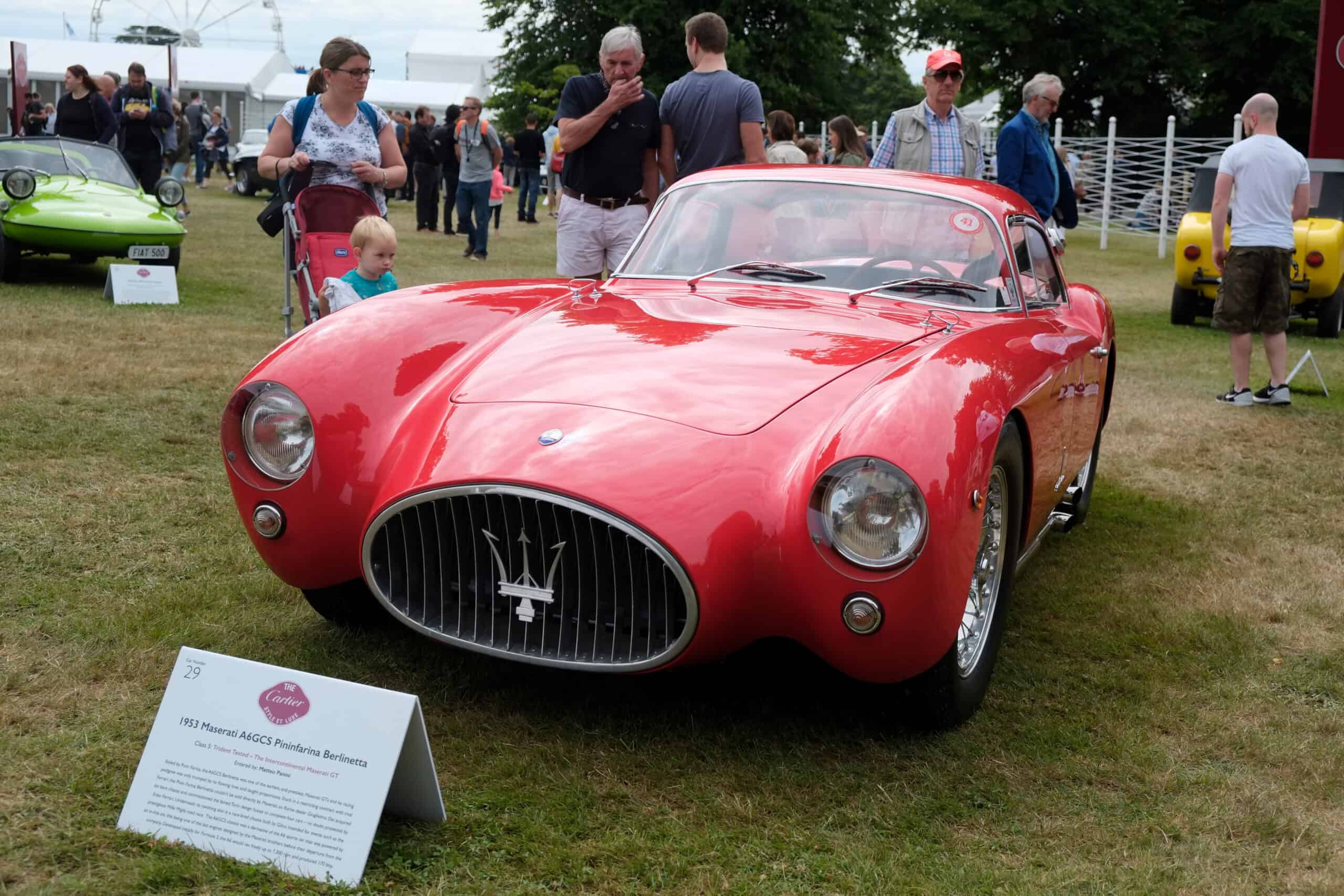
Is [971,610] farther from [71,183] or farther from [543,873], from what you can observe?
[71,183]

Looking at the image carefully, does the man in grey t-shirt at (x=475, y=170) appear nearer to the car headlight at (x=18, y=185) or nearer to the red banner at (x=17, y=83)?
the red banner at (x=17, y=83)

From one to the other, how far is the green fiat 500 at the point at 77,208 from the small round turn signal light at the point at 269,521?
8.12 metres

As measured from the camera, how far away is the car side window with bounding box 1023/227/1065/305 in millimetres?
4789

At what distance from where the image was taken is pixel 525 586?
3.04m

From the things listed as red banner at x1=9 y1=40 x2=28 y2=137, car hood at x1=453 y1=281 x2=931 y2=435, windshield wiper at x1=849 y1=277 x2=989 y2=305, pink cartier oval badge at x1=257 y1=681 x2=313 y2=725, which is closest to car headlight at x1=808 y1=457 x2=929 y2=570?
car hood at x1=453 y1=281 x2=931 y2=435

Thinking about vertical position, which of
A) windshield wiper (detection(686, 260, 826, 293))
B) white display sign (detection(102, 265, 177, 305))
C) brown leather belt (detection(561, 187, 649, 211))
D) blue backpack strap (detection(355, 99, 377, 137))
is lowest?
white display sign (detection(102, 265, 177, 305))

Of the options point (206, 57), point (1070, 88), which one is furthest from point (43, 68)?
point (1070, 88)

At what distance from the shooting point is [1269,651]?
4.09 m

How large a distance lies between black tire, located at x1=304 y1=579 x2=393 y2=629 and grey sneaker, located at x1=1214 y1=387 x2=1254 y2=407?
6151 mm

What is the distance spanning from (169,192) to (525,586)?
949cm

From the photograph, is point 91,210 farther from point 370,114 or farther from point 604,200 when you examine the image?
point 604,200

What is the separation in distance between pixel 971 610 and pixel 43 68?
46.7 metres

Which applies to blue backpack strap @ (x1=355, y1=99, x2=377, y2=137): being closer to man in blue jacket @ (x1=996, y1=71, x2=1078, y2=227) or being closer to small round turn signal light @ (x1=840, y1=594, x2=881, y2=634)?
man in blue jacket @ (x1=996, y1=71, x2=1078, y2=227)

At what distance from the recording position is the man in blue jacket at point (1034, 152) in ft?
23.8
